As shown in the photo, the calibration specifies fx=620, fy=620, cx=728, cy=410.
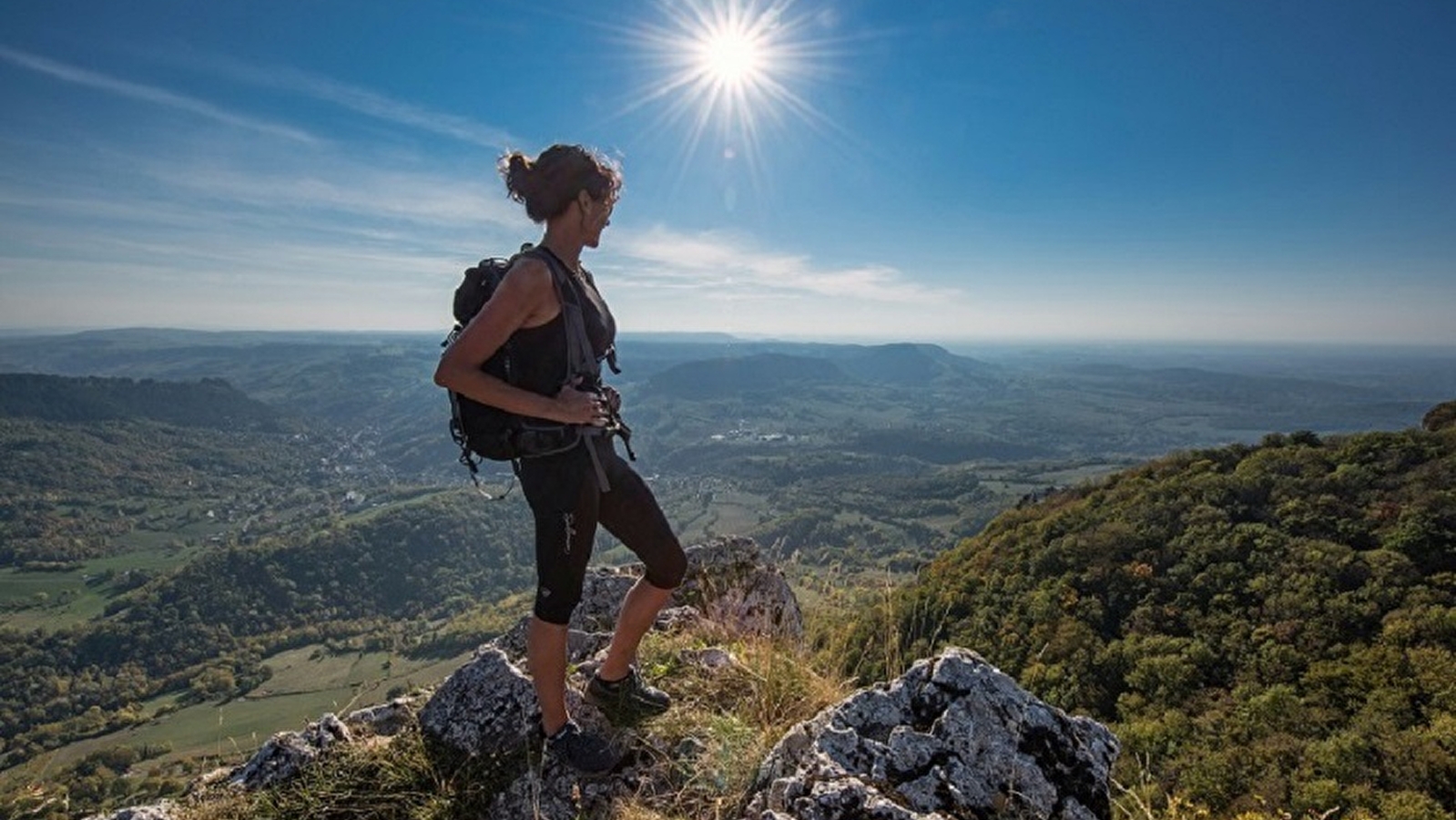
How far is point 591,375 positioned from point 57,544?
7451 inches

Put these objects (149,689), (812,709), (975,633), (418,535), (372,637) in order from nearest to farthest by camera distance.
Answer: (812,709), (975,633), (149,689), (372,637), (418,535)

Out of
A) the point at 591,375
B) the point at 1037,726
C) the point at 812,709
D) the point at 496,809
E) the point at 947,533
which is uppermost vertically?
the point at 591,375

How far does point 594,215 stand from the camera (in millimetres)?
3225

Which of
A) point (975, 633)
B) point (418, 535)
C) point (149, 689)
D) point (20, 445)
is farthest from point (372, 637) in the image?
point (20, 445)

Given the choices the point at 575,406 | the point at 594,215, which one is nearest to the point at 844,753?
the point at 575,406

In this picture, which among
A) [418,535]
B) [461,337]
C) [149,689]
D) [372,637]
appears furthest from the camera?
[418,535]

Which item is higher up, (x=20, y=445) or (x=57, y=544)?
(x=20, y=445)

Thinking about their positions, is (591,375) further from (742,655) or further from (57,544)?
(57,544)

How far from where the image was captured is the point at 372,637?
89.2 metres

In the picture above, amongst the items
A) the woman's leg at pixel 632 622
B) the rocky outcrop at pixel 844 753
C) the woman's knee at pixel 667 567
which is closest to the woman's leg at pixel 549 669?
the rocky outcrop at pixel 844 753

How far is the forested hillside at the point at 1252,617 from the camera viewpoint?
1280 cm

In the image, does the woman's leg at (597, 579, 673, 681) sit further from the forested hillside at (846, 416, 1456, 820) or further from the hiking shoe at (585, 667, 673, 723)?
the forested hillside at (846, 416, 1456, 820)

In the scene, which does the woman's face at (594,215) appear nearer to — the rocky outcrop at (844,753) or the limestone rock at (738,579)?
the rocky outcrop at (844,753)

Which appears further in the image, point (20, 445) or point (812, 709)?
point (20, 445)
